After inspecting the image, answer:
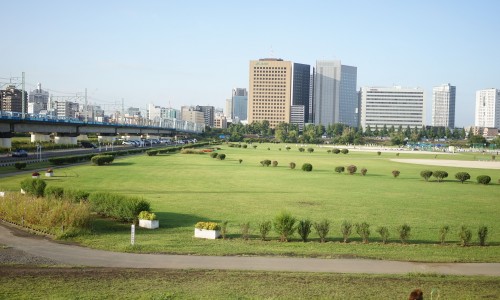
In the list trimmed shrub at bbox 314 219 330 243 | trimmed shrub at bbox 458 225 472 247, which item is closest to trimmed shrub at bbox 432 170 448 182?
trimmed shrub at bbox 458 225 472 247

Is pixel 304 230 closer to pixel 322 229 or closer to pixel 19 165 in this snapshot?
pixel 322 229

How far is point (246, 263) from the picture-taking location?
683 inches

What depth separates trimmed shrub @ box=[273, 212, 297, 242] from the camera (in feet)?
70.7

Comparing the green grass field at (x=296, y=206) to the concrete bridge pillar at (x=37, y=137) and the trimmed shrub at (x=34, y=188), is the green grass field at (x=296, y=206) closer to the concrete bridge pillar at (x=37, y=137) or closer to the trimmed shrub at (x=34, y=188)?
the trimmed shrub at (x=34, y=188)

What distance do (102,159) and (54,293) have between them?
49.6m

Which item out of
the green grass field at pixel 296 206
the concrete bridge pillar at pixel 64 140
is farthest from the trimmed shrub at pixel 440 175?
the concrete bridge pillar at pixel 64 140

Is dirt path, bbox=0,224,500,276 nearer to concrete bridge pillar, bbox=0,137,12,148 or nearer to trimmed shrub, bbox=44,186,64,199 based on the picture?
trimmed shrub, bbox=44,186,64,199

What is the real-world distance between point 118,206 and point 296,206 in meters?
12.2

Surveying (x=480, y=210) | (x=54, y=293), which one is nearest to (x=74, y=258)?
(x=54, y=293)

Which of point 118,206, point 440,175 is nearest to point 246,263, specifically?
point 118,206

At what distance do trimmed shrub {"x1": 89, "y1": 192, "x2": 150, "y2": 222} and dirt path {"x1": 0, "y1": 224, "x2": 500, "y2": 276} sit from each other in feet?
18.4

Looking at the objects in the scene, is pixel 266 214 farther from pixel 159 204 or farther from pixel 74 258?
pixel 74 258

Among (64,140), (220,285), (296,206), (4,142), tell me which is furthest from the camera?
(64,140)

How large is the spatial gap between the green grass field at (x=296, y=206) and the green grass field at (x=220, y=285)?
10.5 ft
